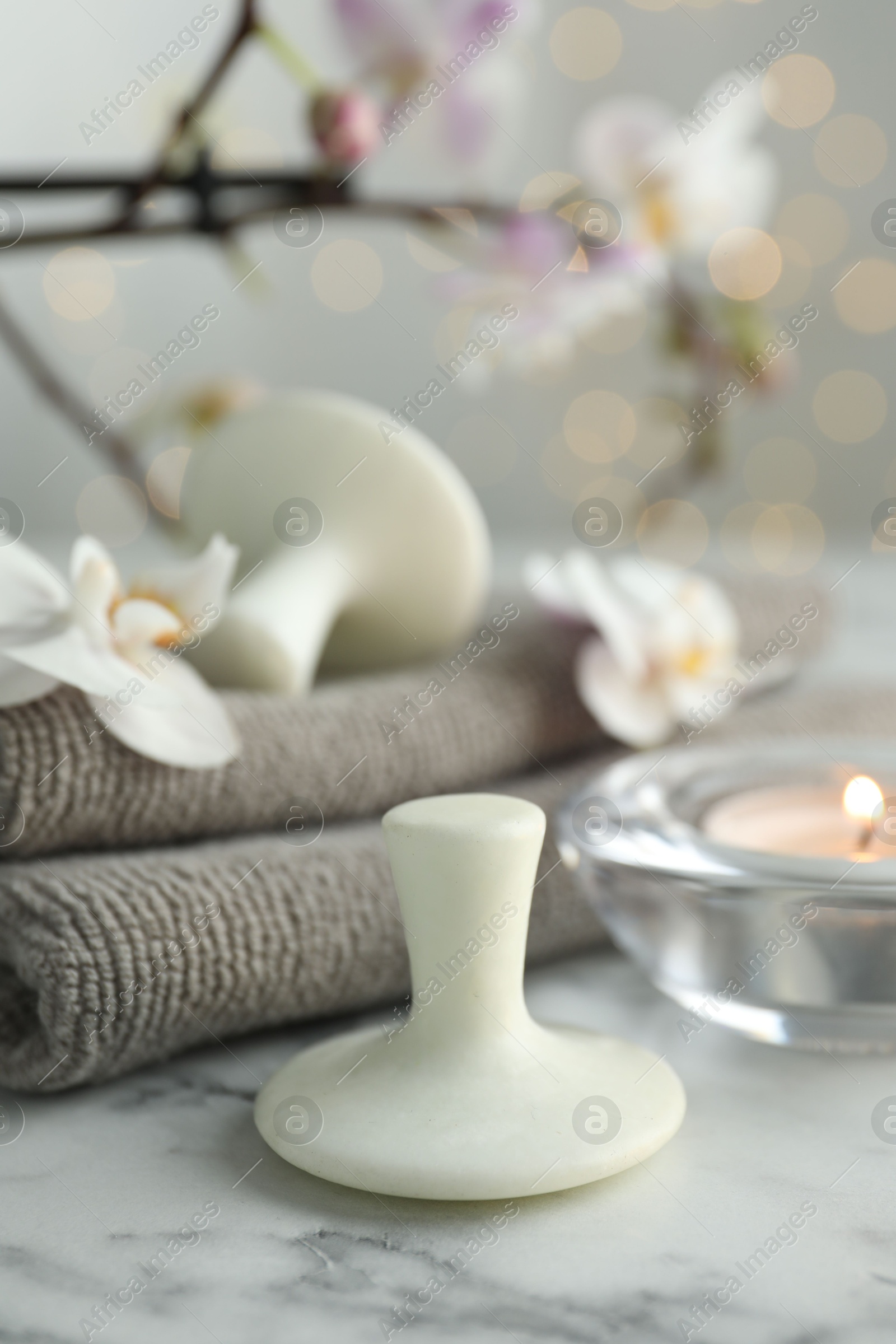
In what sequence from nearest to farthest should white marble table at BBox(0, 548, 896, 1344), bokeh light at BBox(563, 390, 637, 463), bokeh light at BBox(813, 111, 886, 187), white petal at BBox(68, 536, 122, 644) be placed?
white marble table at BBox(0, 548, 896, 1344) < white petal at BBox(68, 536, 122, 644) < bokeh light at BBox(813, 111, 886, 187) < bokeh light at BBox(563, 390, 637, 463)

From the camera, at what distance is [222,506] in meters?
0.46

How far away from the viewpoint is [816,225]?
4.21 feet

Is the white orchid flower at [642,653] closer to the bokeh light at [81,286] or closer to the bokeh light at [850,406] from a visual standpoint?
the bokeh light at [81,286]

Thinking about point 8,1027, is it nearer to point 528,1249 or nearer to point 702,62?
point 528,1249

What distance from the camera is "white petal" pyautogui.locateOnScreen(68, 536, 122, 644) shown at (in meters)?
0.31

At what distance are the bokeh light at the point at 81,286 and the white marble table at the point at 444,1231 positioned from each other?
90cm

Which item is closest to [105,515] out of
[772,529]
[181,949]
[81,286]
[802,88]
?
[81,286]

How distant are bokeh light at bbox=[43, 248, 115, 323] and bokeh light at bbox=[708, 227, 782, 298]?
1.92 feet

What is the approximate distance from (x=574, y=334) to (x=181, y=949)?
0.90 m

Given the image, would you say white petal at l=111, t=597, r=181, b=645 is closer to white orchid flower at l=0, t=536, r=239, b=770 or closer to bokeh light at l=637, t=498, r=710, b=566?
white orchid flower at l=0, t=536, r=239, b=770

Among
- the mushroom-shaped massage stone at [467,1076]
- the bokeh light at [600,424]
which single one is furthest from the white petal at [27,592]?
the bokeh light at [600,424]

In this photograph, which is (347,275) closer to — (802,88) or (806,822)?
(802,88)

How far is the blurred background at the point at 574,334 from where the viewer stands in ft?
3.39

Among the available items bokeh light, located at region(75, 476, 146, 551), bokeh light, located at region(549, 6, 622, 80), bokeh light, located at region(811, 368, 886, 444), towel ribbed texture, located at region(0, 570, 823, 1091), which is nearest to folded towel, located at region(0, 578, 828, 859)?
towel ribbed texture, located at region(0, 570, 823, 1091)
